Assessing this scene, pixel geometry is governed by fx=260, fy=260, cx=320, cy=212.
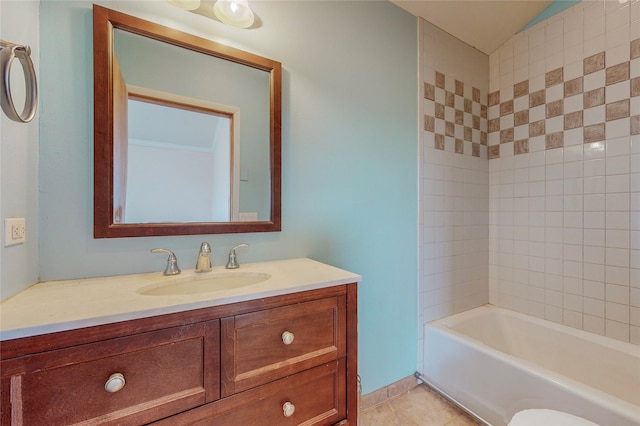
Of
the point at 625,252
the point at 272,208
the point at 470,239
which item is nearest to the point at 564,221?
the point at 625,252

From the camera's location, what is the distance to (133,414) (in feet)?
2.20

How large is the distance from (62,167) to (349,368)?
1322 mm

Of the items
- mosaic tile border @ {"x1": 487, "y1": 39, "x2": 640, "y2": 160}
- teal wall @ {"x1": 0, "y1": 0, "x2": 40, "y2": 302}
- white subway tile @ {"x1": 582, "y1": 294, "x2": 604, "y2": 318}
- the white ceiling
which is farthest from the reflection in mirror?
white subway tile @ {"x1": 582, "y1": 294, "x2": 604, "y2": 318}

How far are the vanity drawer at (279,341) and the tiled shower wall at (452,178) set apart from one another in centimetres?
114

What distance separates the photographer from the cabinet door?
0.58m

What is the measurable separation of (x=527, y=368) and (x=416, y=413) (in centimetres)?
69

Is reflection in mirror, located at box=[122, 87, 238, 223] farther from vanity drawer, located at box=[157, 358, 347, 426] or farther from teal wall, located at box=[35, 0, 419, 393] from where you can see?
vanity drawer, located at box=[157, 358, 347, 426]

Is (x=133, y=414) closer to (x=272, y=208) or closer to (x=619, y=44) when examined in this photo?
(x=272, y=208)

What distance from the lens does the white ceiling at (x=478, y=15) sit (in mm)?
1805

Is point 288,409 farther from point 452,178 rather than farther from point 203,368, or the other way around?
point 452,178

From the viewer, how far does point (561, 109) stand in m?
1.89

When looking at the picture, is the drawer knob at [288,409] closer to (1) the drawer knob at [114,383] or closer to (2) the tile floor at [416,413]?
(1) the drawer knob at [114,383]

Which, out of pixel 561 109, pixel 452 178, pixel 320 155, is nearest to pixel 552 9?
pixel 561 109

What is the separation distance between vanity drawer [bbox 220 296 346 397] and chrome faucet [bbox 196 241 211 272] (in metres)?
0.41
